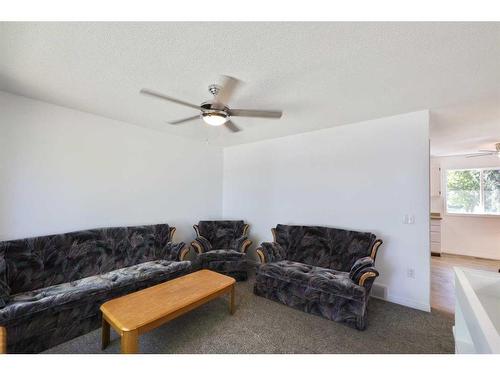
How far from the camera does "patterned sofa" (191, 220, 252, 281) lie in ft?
11.1

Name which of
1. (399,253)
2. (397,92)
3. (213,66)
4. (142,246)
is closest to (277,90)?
(213,66)

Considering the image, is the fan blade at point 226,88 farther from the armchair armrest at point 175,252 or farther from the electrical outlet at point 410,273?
the electrical outlet at point 410,273

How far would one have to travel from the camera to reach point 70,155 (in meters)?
2.77

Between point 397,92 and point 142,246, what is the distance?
3.71 meters

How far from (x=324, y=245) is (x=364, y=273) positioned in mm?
829

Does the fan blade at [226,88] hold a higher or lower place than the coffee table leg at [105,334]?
higher

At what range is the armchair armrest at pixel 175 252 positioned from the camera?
3093 millimetres

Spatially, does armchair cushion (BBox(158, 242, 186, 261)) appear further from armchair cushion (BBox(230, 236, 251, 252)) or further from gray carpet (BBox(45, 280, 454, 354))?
armchair cushion (BBox(230, 236, 251, 252))

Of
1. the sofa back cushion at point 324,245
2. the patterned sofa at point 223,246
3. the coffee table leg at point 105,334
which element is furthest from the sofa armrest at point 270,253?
the coffee table leg at point 105,334

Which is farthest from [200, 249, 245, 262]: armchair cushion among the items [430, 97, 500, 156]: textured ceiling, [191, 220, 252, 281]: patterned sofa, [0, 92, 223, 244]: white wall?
[430, 97, 500, 156]: textured ceiling

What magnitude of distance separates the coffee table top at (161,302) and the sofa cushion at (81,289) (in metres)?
0.31

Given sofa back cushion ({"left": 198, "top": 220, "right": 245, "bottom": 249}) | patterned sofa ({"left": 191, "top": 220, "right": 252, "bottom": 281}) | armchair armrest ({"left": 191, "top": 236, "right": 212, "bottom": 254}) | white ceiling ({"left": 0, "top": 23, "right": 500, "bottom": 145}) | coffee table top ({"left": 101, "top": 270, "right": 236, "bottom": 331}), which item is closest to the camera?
white ceiling ({"left": 0, "top": 23, "right": 500, "bottom": 145})
